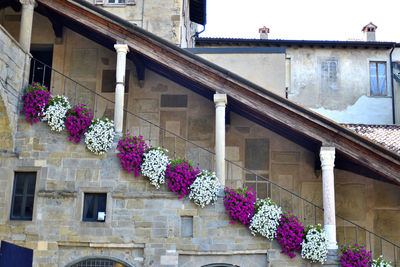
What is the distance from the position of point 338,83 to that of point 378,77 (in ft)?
5.37

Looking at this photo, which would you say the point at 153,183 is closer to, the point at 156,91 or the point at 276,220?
the point at 276,220

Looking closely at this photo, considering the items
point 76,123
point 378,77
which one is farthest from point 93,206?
point 378,77

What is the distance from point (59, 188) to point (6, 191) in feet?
3.29

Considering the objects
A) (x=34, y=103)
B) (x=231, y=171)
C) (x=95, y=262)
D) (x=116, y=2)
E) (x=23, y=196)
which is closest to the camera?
(x=95, y=262)

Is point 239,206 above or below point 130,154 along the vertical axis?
below

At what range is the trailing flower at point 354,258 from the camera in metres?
10.4

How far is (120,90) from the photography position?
456 inches

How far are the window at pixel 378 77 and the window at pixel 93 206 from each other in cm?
1563

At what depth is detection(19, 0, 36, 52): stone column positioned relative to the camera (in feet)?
38.8

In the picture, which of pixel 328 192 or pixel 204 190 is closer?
pixel 204 190

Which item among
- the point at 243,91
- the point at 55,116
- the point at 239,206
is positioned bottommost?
the point at 239,206

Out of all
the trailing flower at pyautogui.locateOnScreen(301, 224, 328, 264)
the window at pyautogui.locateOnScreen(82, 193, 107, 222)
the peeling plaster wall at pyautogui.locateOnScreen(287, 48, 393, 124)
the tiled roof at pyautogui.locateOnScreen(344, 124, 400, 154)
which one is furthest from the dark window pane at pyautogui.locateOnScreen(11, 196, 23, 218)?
the peeling plaster wall at pyautogui.locateOnScreen(287, 48, 393, 124)

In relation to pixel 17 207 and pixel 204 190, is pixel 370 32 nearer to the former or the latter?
pixel 204 190

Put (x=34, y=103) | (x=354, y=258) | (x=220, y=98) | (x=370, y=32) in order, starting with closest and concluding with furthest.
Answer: (x=354, y=258)
(x=34, y=103)
(x=220, y=98)
(x=370, y=32)
